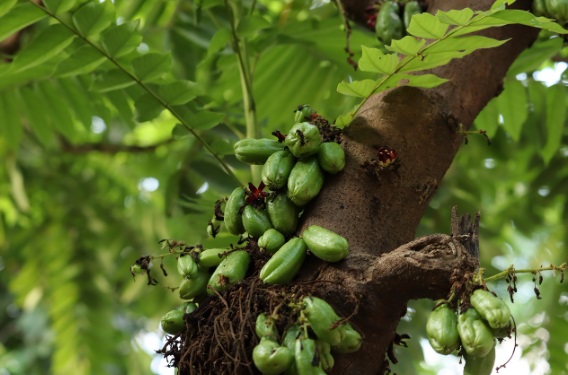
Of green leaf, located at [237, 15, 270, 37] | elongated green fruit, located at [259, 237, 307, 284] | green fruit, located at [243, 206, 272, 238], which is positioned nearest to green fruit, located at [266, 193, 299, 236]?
green fruit, located at [243, 206, 272, 238]

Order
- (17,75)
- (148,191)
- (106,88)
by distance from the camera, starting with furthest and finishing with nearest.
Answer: (148,191)
(17,75)
(106,88)

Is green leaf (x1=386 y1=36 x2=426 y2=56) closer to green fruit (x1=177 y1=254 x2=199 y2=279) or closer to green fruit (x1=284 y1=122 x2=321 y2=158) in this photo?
green fruit (x1=284 y1=122 x2=321 y2=158)

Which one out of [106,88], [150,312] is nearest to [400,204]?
[106,88]

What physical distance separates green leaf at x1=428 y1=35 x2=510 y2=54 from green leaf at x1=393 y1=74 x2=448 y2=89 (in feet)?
0.22

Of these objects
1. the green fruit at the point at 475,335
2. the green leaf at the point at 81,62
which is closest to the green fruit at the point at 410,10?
the green leaf at the point at 81,62

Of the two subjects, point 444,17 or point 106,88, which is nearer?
point 444,17

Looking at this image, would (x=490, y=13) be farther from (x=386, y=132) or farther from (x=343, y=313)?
(x=343, y=313)

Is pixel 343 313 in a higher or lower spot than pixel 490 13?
lower

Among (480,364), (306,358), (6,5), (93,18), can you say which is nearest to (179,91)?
(93,18)

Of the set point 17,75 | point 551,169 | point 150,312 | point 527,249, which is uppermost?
point 17,75

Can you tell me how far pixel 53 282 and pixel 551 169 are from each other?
278 centimetres

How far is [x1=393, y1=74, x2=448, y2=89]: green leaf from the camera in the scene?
6.17 feet

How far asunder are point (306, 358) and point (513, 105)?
1.88 meters

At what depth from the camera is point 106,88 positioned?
242 centimetres
